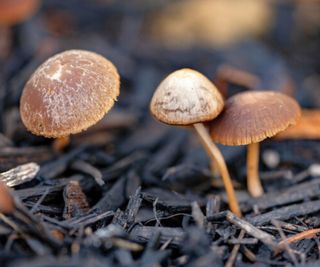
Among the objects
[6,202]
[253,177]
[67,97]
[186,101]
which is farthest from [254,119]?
[6,202]

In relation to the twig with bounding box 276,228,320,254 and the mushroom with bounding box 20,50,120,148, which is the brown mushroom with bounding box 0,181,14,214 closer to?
the mushroom with bounding box 20,50,120,148

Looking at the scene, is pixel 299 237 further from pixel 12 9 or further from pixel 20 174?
pixel 12 9

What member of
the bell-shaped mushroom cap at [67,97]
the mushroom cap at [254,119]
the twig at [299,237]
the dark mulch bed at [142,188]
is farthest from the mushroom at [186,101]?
the twig at [299,237]

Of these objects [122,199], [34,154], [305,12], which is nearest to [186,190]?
[122,199]

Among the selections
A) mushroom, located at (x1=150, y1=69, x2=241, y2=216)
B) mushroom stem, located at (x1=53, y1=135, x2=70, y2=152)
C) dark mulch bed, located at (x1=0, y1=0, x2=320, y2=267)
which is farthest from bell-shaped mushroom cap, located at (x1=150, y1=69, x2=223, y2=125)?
mushroom stem, located at (x1=53, y1=135, x2=70, y2=152)

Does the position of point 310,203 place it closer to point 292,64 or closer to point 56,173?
point 56,173

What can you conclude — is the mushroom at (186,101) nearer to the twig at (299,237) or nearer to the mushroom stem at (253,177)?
the mushroom stem at (253,177)
